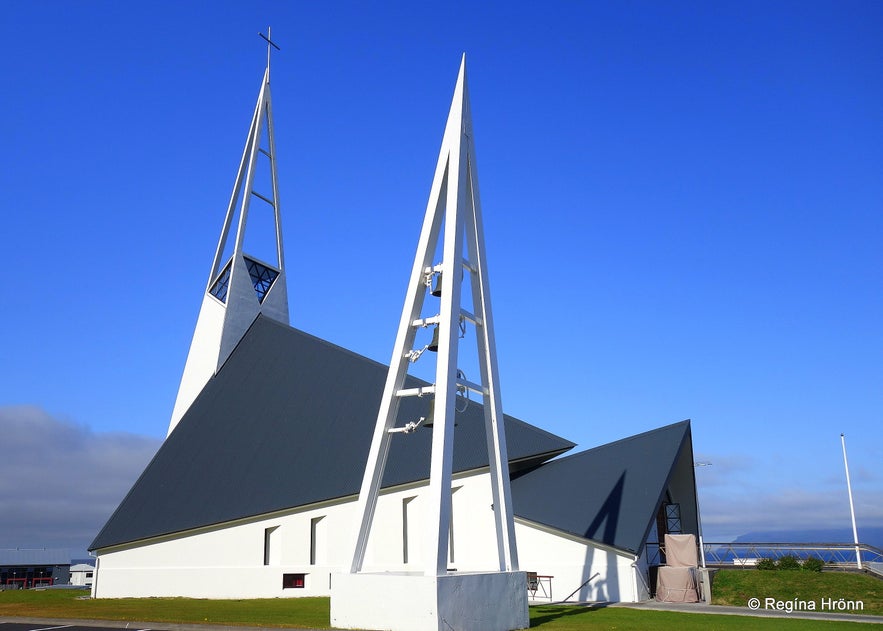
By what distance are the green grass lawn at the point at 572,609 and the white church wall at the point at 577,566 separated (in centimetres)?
280

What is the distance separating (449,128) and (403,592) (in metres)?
9.50

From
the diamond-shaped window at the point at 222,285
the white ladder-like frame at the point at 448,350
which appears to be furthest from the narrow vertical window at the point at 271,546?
the diamond-shaped window at the point at 222,285

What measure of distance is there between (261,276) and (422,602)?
2619 cm

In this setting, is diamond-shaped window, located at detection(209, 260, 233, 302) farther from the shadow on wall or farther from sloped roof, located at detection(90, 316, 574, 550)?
the shadow on wall

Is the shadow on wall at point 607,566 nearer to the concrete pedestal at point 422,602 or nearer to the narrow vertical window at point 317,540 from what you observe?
the narrow vertical window at point 317,540

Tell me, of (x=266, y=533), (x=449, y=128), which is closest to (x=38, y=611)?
(x=266, y=533)

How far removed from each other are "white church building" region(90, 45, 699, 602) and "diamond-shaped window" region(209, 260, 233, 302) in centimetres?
632

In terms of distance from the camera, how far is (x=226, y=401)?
31.6m

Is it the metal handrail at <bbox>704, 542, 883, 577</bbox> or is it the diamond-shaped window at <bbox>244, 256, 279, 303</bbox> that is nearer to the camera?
the metal handrail at <bbox>704, 542, 883, 577</bbox>

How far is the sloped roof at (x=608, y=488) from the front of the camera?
24062 mm

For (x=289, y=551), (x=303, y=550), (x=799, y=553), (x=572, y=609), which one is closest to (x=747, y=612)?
(x=572, y=609)

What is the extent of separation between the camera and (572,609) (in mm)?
19969

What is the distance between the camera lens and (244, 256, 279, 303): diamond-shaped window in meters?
36.3

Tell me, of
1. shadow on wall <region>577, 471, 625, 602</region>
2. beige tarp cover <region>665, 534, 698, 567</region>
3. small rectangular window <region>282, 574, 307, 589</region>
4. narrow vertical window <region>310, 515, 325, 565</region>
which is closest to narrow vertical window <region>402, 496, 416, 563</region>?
narrow vertical window <region>310, 515, 325, 565</region>
